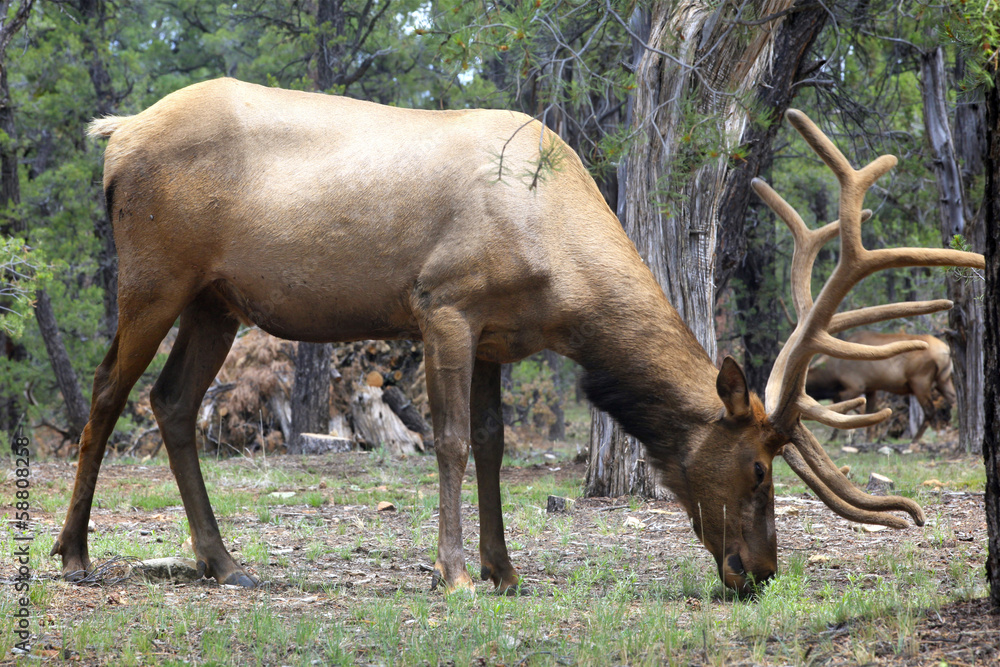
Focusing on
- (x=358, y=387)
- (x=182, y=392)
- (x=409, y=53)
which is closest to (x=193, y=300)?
(x=182, y=392)

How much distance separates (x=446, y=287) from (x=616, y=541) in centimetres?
232

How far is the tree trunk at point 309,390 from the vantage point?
11680 mm

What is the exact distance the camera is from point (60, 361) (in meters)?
12.1

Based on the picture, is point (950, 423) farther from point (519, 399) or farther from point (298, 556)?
point (298, 556)

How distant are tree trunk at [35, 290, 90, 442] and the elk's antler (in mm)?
10313

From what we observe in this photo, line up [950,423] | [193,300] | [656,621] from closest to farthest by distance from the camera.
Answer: [656,621] → [193,300] → [950,423]

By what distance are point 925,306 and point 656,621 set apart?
181 centimetres

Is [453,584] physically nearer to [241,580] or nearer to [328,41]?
[241,580]

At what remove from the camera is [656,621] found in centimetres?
324

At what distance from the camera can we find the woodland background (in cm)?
716

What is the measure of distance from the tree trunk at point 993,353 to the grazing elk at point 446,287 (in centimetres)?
70

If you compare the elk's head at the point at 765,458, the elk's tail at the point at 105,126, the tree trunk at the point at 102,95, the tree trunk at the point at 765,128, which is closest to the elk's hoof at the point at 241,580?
the elk's head at the point at 765,458

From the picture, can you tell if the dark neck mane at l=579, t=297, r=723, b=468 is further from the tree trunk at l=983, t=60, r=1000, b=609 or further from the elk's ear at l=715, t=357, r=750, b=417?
the tree trunk at l=983, t=60, r=1000, b=609

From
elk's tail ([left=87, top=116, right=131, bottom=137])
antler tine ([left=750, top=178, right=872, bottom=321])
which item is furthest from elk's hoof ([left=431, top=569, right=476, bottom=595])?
elk's tail ([left=87, top=116, right=131, bottom=137])
